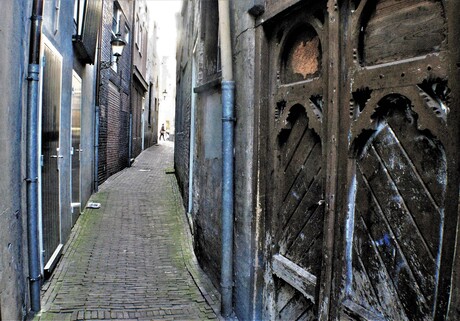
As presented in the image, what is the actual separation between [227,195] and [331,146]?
1.74 meters

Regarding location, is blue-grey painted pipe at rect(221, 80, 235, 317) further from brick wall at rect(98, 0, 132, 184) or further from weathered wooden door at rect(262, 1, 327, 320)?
brick wall at rect(98, 0, 132, 184)

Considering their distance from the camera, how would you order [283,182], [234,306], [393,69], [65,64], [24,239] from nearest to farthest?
[393,69]
[283,182]
[24,239]
[234,306]
[65,64]

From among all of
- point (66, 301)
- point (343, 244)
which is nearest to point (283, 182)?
point (343, 244)

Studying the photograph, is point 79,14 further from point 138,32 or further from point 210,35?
point 138,32

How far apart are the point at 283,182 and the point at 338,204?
84 centimetres

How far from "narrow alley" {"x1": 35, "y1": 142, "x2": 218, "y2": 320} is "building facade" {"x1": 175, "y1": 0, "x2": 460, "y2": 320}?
3.16 ft

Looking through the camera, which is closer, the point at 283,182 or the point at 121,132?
the point at 283,182

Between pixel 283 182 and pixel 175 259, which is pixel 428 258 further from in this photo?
pixel 175 259

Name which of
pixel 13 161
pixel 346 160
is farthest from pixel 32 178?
pixel 346 160

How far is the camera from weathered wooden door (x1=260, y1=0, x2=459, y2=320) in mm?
1926

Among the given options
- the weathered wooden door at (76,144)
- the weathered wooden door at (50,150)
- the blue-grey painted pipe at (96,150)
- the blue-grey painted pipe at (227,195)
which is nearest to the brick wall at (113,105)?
the blue-grey painted pipe at (96,150)

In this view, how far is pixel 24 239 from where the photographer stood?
3.83 m

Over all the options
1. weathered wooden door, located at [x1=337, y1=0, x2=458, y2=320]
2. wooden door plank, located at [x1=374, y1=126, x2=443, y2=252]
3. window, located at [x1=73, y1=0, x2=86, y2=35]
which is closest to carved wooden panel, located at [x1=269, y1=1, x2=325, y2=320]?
weathered wooden door, located at [x1=337, y1=0, x2=458, y2=320]

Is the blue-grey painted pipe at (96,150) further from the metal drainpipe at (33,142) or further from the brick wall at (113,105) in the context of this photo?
the metal drainpipe at (33,142)
